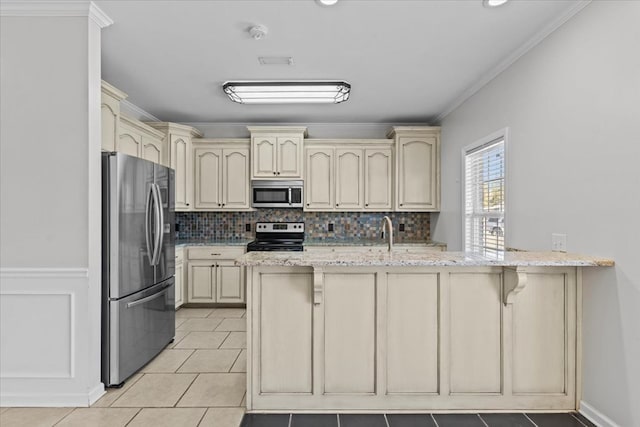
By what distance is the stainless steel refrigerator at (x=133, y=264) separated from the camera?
2.55m

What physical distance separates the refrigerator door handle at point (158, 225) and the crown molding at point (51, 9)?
128cm

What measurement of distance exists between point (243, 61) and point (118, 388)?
2741mm

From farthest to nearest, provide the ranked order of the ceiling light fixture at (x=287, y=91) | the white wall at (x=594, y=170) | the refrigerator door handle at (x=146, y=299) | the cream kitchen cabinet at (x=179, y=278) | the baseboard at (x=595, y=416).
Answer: the cream kitchen cabinet at (x=179, y=278)
the ceiling light fixture at (x=287, y=91)
the refrigerator door handle at (x=146, y=299)
the baseboard at (x=595, y=416)
the white wall at (x=594, y=170)

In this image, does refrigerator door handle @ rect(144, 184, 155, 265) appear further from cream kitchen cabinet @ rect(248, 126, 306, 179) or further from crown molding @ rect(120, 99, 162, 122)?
cream kitchen cabinet @ rect(248, 126, 306, 179)

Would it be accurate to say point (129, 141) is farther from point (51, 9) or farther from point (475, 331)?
point (475, 331)

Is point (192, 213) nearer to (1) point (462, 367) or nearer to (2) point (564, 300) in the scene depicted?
(1) point (462, 367)

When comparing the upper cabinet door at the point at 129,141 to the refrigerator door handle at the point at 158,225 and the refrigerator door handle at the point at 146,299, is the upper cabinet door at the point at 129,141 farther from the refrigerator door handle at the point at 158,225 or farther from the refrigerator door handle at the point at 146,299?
the refrigerator door handle at the point at 146,299

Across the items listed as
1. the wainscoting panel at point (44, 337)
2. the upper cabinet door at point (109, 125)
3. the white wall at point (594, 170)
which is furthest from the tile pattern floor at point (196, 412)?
the upper cabinet door at point (109, 125)

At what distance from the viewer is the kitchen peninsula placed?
2.26 m

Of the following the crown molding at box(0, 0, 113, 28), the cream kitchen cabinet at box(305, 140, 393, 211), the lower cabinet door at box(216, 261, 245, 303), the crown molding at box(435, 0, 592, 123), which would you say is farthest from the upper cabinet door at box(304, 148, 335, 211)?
the crown molding at box(0, 0, 113, 28)

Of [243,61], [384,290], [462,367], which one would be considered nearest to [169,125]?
[243,61]

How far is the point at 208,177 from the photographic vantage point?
4926mm

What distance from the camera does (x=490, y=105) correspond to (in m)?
3.32

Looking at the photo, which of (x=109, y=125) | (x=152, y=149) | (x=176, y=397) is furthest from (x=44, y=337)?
(x=152, y=149)
